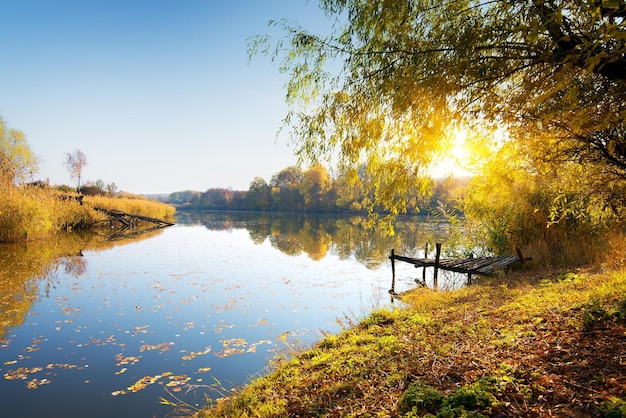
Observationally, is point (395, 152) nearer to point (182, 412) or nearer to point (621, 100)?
point (621, 100)

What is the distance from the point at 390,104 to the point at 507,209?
37.2 feet

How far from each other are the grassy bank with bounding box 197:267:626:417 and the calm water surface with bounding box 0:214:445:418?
1.63m

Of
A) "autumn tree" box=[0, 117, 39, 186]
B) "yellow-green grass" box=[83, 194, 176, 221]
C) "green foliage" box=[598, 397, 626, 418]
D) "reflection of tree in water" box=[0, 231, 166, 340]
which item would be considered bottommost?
"reflection of tree in water" box=[0, 231, 166, 340]

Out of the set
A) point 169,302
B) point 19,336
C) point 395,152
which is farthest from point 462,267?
point 19,336

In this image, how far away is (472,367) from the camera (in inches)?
161

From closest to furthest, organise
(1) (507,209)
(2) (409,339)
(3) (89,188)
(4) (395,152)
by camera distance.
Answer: (2) (409,339)
(4) (395,152)
(1) (507,209)
(3) (89,188)

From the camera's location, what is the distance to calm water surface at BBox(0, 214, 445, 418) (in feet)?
19.3

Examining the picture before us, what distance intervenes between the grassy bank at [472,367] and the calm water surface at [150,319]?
1629mm

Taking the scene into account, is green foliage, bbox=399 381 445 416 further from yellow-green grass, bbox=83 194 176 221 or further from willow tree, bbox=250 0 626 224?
yellow-green grass, bbox=83 194 176 221

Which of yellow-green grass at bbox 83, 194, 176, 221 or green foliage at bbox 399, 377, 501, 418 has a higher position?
yellow-green grass at bbox 83, 194, 176, 221

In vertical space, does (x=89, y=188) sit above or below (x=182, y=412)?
above

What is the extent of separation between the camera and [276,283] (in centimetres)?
1382

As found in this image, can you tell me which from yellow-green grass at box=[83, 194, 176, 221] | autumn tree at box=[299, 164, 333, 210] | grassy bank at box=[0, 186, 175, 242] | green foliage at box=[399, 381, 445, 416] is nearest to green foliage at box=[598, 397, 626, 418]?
green foliage at box=[399, 381, 445, 416]

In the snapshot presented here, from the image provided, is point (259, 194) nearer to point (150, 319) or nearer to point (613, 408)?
point (150, 319)
